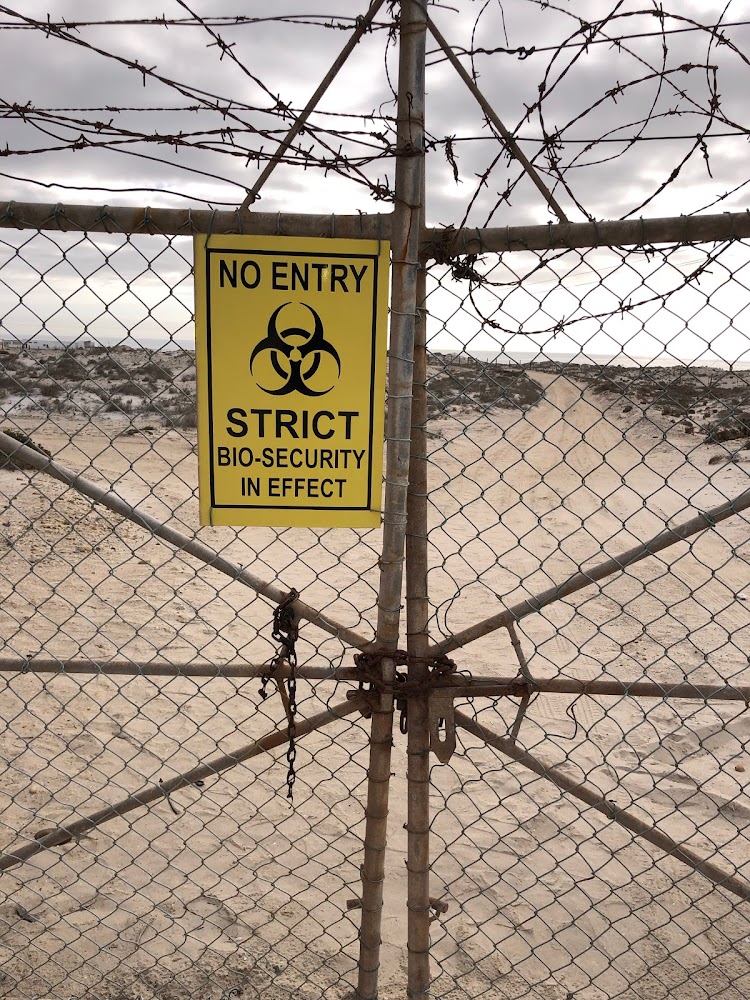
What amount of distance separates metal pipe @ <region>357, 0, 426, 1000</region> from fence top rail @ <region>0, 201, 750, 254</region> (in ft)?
0.26

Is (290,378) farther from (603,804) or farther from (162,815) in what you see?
(162,815)

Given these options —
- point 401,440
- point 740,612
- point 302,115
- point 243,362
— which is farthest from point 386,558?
point 740,612

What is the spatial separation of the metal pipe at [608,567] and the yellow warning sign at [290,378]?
0.50 metres

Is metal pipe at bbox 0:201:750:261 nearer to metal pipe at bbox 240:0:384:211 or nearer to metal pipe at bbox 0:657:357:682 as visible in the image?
metal pipe at bbox 240:0:384:211

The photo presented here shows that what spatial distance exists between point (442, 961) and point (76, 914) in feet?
4.72

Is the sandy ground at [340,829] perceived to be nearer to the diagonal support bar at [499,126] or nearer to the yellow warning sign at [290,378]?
the yellow warning sign at [290,378]

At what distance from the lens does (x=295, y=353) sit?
1880 millimetres

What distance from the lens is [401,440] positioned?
1.95 meters

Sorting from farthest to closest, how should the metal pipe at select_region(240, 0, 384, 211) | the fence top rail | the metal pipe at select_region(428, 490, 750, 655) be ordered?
the metal pipe at select_region(428, 490, 750, 655) → the fence top rail → the metal pipe at select_region(240, 0, 384, 211)

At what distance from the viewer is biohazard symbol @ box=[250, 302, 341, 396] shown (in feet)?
6.14

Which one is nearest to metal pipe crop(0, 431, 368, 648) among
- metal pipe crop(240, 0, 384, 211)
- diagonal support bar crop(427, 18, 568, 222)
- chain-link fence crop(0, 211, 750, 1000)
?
chain-link fence crop(0, 211, 750, 1000)

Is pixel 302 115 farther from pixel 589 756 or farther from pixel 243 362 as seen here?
pixel 589 756

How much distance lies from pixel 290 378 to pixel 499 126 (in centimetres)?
77

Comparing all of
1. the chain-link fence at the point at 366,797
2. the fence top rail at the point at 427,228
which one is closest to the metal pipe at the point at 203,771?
the chain-link fence at the point at 366,797
